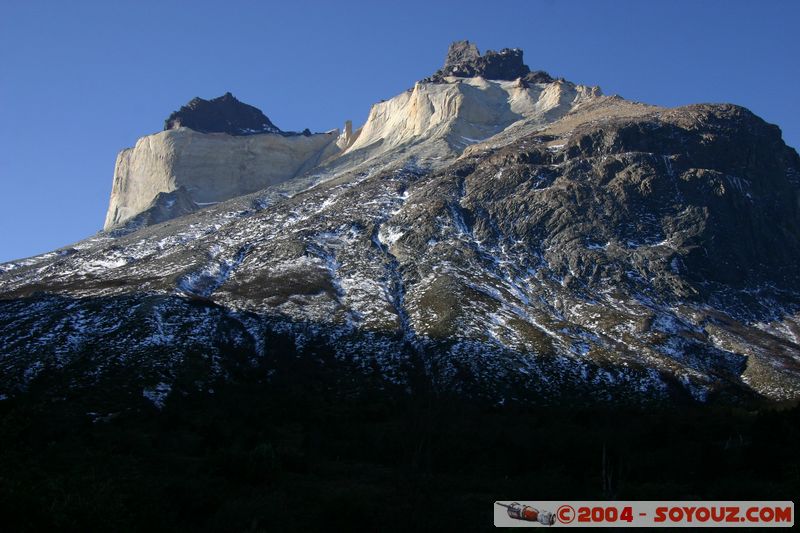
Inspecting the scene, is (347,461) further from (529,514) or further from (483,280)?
(483,280)

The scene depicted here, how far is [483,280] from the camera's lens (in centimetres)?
11081

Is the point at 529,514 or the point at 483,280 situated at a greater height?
the point at 483,280

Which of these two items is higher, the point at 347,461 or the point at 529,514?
the point at 347,461

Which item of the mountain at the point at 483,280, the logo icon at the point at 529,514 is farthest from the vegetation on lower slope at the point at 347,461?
the mountain at the point at 483,280

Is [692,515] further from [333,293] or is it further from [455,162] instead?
[455,162]

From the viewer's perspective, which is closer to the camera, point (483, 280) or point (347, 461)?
point (347, 461)

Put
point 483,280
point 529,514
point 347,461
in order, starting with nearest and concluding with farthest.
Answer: point 529,514, point 347,461, point 483,280

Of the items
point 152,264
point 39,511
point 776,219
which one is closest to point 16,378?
point 39,511

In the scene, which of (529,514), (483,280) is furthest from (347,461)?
(483,280)

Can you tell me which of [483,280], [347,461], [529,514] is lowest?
[529,514]

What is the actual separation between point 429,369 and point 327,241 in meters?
52.0

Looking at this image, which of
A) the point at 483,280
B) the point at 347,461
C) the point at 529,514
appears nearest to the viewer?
the point at 529,514

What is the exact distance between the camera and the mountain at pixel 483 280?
261 feet

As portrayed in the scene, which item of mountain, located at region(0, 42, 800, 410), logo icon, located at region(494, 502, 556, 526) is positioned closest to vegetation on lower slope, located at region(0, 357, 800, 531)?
logo icon, located at region(494, 502, 556, 526)
